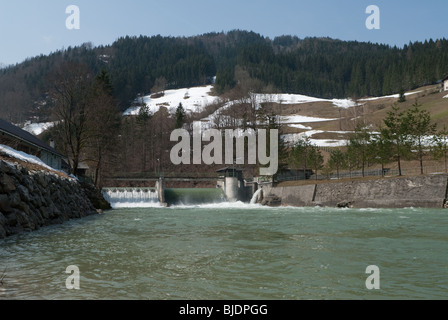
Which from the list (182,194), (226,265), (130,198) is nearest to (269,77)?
(182,194)

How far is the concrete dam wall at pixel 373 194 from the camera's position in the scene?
32.3m

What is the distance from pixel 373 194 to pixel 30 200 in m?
32.4

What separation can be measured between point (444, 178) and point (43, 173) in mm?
32264

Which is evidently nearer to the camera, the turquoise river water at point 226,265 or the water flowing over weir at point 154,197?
the turquoise river water at point 226,265

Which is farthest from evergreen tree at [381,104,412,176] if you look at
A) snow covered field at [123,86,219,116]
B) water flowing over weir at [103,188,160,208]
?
snow covered field at [123,86,219,116]

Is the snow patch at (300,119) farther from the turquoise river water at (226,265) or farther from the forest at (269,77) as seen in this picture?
the turquoise river water at (226,265)

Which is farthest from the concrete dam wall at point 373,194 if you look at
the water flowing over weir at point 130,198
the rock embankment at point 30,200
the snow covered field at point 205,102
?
the snow covered field at point 205,102

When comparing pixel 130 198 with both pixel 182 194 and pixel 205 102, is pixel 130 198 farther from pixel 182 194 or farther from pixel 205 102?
pixel 205 102

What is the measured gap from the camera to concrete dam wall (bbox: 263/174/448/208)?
106ft

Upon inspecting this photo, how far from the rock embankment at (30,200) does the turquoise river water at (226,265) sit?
104 centimetres
